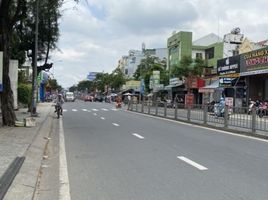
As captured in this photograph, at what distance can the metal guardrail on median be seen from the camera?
2020 cm

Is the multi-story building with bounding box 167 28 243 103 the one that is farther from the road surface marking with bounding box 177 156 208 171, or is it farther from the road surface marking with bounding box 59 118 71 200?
the road surface marking with bounding box 59 118 71 200

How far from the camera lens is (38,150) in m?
13.8

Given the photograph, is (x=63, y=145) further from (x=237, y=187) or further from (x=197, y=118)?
(x=197, y=118)

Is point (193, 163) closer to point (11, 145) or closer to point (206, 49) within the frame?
point (11, 145)

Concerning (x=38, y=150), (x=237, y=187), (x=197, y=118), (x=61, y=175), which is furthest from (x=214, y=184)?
(x=197, y=118)

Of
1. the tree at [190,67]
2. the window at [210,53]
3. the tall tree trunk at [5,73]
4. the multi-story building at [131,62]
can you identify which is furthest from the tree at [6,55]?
the multi-story building at [131,62]

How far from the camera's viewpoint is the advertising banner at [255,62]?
134 feet

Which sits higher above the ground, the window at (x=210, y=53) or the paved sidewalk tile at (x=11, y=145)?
the window at (x=210, y=53)

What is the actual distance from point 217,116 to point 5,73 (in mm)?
10229

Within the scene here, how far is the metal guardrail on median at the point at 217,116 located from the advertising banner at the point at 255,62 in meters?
9.92

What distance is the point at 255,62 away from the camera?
42.6m

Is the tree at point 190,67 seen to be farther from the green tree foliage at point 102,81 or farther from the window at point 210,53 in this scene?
the green tree foliage at point 102,81

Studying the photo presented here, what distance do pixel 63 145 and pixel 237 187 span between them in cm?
819

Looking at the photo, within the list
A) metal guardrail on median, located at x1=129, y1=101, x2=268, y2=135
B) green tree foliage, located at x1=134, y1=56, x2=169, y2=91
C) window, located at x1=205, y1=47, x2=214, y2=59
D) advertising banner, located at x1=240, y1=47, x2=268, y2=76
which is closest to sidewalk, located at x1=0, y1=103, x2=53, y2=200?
metal guardrail on median, located at x1=129, y1=101, x2=268, y2=135
